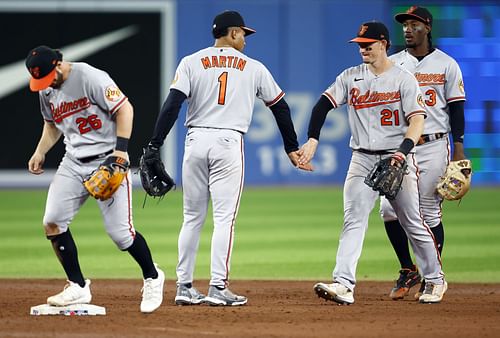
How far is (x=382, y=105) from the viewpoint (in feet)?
24.2

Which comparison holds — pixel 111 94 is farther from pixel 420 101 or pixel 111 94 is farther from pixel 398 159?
pixel 420 101

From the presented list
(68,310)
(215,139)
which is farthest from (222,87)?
(68,310)

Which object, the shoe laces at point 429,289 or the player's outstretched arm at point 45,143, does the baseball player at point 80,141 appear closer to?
the player's outstretched arm at point 45,143

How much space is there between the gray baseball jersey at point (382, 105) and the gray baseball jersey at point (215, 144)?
74cm

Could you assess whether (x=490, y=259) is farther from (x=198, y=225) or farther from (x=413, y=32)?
(x=198, y=225)

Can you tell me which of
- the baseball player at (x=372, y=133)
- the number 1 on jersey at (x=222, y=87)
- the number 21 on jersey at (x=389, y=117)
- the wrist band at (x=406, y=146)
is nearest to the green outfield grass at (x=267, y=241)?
the baseball player at (x=372, y=133)

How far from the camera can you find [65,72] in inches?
260

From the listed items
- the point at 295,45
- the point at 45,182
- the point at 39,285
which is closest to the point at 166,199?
the point at 45,182

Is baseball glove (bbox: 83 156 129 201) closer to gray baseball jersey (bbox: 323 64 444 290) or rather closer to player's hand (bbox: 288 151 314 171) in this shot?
player's hand (bbox: 288 151 314 171)

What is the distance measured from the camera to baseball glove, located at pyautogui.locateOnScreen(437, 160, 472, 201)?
7742mm

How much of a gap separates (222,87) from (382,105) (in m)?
1.10

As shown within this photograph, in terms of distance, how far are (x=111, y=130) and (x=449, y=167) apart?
2.57m

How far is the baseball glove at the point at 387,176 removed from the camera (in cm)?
700

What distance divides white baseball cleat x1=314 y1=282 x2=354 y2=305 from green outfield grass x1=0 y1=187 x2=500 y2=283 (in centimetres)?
201
